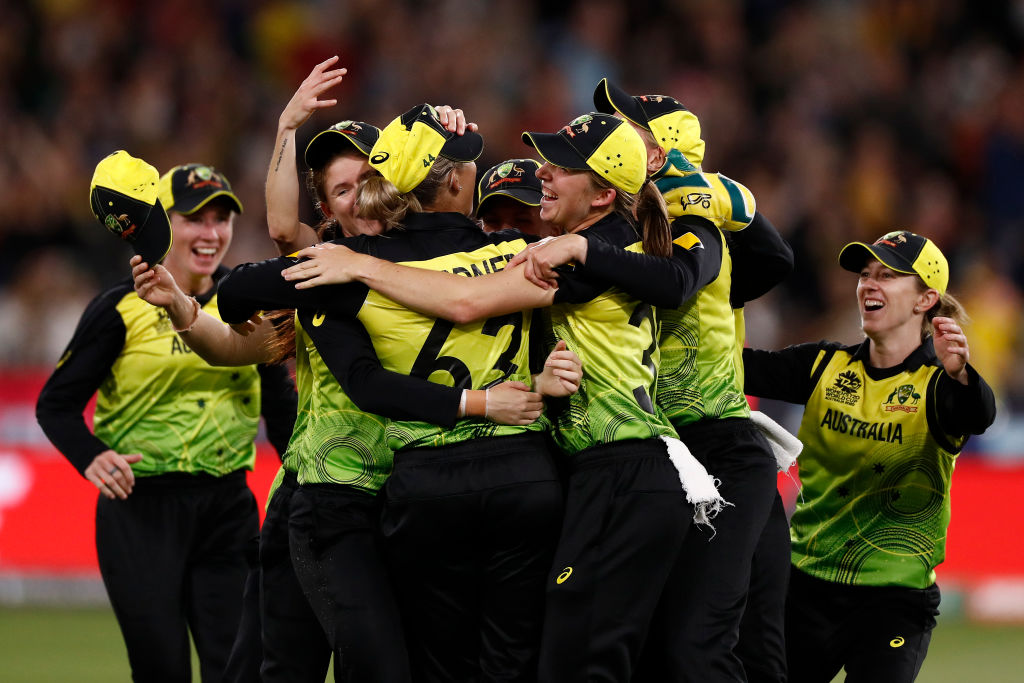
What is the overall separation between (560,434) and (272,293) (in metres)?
1.10

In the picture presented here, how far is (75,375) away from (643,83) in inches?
372

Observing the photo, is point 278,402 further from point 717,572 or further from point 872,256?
point 872,256

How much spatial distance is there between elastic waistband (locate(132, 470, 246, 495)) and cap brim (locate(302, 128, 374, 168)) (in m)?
1.65

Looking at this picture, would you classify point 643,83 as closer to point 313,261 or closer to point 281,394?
point 281,394

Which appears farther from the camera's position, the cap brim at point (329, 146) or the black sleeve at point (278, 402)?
the black sleeve at point (278, 402)

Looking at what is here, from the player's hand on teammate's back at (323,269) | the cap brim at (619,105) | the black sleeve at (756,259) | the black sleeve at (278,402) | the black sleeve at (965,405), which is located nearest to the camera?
the player's hand on teammate's back at (323,269)

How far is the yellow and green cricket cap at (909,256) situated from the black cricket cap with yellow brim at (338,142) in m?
2.02

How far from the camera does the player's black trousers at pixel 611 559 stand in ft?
15.2

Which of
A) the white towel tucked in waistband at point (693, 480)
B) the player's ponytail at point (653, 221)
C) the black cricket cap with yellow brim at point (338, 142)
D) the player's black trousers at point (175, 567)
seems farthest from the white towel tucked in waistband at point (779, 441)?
the player's black trousers at point (175, 567)

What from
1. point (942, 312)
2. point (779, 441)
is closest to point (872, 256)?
point (942, 312)

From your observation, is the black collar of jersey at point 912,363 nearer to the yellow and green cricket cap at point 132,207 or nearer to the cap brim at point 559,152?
the cap brim at point 559,152

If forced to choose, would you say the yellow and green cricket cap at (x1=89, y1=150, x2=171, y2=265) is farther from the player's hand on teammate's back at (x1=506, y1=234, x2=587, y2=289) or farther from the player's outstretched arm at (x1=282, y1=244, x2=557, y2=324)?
the player's hand on teammate's back at (x1=506, y1=234, x2=587, y2=289)

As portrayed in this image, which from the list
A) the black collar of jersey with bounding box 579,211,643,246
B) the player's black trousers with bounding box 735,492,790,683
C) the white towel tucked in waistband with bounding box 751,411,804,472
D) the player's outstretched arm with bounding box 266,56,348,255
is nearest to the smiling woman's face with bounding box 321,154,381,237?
the player's outstretched arm with bounding box 266,56,348,255

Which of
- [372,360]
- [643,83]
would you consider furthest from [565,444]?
[643,83]
